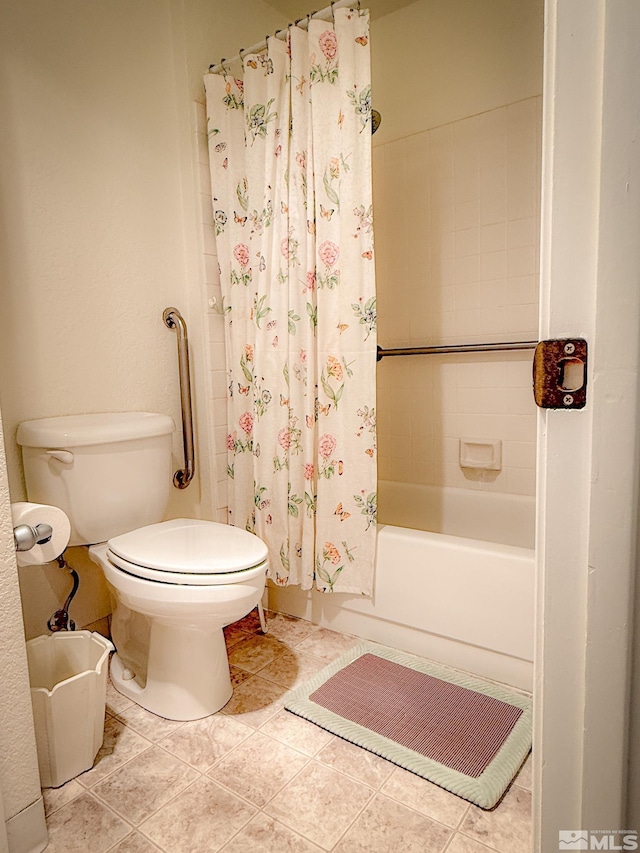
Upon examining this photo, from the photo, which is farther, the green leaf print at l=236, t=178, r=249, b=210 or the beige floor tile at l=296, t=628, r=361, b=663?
the green leaf print at l=236, t=178, r=249, b=210

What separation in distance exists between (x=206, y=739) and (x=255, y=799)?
9.7 inches

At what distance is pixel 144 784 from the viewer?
1.19 meters

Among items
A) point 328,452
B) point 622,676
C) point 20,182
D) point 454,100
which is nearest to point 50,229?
point 20,182

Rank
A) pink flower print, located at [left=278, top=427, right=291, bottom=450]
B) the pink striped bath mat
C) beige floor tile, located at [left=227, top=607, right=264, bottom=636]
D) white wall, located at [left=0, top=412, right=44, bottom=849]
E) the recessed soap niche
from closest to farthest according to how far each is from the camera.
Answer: white wall, located at [left=0, top=412, right=44, bottom=849] < the pink striped bath mat < pink flower print, located at [left=278, top=427, right=291, bottom=450] < beige floor tile, located at [left=227, top=607, right=264, bottom=636] < the recessed soap niche

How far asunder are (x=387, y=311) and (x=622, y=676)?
2.12m

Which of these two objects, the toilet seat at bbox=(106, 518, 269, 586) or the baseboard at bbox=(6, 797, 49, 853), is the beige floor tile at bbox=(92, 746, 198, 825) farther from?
the toilet seat at bbox=(106, 518, 269, 586)

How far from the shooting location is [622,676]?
17.2 inches

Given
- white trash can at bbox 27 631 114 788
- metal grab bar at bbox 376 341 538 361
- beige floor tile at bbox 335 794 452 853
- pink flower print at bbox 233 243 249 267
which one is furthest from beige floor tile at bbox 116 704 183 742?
pink flower print at bbox 233 243 249 267

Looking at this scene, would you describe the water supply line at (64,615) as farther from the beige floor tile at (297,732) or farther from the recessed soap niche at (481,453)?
the recessed soap niche at (481,453)

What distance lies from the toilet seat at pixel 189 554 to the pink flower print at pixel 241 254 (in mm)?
912

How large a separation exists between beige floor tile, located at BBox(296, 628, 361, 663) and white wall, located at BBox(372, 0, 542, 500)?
2.74 ft

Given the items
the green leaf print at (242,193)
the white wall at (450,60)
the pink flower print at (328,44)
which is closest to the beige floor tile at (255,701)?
the green leaf print at (242,193)

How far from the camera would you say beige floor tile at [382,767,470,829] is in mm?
1090

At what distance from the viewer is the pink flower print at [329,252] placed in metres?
1.62
